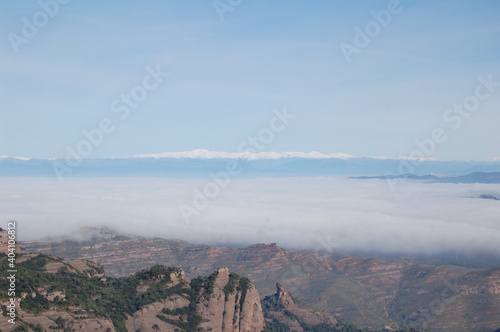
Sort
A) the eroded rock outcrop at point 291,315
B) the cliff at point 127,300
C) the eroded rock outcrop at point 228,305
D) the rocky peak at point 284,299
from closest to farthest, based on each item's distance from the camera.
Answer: the cliff at point 127,300 < the eroded rock outcrop at point 228,305 < the eroded rock outcrop at point 291,315 < the rocky peak at point 284,299

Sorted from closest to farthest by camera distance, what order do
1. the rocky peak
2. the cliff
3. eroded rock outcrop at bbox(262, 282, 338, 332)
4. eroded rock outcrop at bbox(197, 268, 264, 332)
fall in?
the cliff
eroded rock outcrop at bbox(197, 268, 264, 332)
eroded rock outcrop at bbox(262, 282, 338, 332)
the rocky peak

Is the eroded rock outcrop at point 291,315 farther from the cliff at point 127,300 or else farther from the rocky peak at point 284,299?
the cliff at point 127,300

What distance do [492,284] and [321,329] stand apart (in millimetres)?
72892

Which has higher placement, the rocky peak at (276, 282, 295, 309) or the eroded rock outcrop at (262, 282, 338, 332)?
the rocky peak at (276, 282, 295, 309)

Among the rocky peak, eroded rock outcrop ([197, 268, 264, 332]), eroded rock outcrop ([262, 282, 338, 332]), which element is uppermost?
eroded rock outcrop ([197, 268, 264, 332])

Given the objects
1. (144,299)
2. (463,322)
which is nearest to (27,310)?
(144,299)

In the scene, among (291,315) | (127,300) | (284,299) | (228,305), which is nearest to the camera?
(127,300)

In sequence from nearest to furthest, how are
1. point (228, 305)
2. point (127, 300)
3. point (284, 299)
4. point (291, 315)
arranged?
point (127, 300), point (228, 305), point (291, 315), point (284, 299)

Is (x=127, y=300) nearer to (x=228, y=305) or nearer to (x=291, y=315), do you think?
(x=228, y=305)

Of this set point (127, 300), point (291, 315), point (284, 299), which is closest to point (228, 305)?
point (127, 300)

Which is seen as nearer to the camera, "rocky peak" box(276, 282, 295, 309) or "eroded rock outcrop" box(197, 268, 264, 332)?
"eroded rock outcrop" box(197, 268, 264, 332)

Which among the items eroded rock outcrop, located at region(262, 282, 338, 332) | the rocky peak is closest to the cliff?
eroded rock outcrop, located at region(262, 282, 338, 332)

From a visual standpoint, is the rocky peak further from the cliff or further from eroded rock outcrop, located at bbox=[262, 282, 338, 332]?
the cliff

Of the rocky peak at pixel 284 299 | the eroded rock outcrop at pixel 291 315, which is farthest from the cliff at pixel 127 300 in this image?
the rocky peak at pixel 284 299
